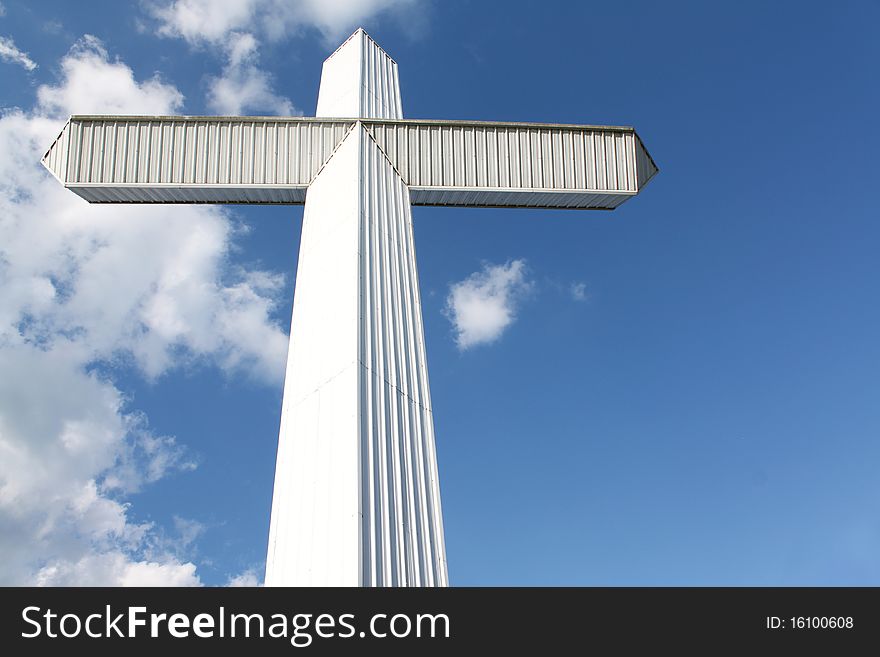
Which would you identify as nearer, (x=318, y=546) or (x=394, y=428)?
(x=318, y=546)

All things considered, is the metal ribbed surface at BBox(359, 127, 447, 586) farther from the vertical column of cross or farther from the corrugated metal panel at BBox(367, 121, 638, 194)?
the corrugated metal panel at BBox(367, 121, 638, 194)

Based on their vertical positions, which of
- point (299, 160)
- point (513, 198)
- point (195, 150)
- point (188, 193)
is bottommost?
point (188, 193)

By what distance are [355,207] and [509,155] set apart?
5.17 metres

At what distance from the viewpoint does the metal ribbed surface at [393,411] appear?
1395 cm

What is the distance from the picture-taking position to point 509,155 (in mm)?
21516

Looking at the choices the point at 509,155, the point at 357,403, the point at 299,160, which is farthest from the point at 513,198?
the point at 357,403

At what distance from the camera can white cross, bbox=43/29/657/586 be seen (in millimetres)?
14172

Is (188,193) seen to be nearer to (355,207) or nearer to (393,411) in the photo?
(355,207)

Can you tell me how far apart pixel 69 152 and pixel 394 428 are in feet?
37.2

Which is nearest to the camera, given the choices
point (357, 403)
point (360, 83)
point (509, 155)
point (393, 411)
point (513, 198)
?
point (357, 403)
